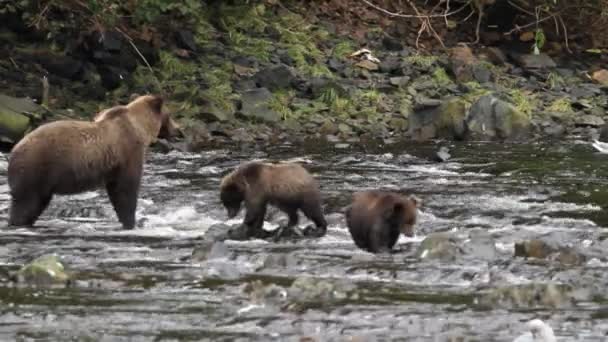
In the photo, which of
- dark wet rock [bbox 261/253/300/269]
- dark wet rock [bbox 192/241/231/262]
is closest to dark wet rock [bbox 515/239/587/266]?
dark wet rock [bbox 261/253/300/269]

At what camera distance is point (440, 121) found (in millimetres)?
21500

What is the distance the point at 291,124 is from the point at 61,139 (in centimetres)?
921

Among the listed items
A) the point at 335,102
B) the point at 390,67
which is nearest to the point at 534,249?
the point at 335,102

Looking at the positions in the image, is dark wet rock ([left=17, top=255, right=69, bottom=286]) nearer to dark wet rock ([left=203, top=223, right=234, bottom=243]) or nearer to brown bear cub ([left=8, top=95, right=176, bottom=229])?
dark wet rock ([left=203, top=223, right=234, bottom=243])

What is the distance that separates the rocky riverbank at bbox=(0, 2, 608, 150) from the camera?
2139 centimetres

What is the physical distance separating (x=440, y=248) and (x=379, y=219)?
0.74 meters

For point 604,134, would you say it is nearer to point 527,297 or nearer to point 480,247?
point 480,247

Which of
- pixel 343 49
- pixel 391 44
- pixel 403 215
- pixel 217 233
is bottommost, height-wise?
pixel 217 233

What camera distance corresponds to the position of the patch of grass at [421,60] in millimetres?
25328

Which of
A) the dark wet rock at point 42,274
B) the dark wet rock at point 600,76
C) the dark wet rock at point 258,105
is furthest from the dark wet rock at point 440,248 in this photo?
the dark wet rock at point 600,76

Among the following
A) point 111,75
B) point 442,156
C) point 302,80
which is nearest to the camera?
point 442,156

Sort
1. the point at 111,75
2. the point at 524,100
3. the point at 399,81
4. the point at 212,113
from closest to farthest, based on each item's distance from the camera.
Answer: the point at 212,113 → the point at 111,75 → the point at 524,100 → the point at 399,81

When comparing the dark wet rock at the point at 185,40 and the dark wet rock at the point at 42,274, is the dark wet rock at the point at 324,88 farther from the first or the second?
the dark wet rock at the point at 42,274

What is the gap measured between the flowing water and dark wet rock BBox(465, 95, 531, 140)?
369 cm
